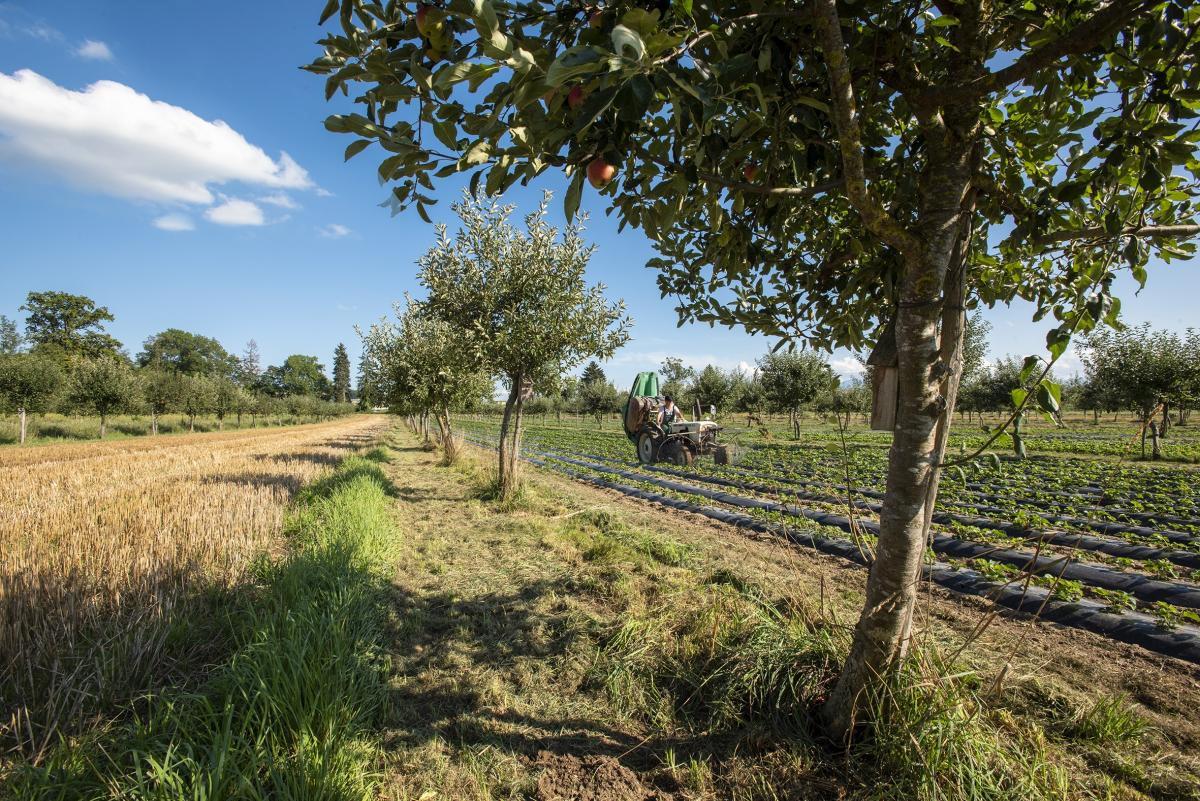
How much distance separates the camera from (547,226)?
1051cm

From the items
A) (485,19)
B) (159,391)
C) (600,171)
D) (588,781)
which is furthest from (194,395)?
(485,19)

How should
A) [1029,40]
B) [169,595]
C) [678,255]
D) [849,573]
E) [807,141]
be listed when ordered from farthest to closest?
[849,573] → [169,595] → [678,255] → [807,141] → [1029,40]

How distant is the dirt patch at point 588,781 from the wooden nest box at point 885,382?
7.86ft

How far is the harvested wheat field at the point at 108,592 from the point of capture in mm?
2916

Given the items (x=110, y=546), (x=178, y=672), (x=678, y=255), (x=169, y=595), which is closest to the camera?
(x=178, y=672)

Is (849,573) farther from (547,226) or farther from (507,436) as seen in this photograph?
(547,226)

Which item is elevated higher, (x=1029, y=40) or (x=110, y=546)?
(x=1029, y=40)

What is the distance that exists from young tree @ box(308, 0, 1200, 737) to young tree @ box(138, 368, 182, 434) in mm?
49837

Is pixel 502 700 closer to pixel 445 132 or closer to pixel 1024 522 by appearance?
pixel 445 132

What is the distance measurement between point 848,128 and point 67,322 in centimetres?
9589

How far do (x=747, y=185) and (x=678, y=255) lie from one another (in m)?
1.37

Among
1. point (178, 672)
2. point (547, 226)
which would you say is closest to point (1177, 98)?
point (178, 672)

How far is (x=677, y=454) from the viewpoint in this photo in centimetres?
1614

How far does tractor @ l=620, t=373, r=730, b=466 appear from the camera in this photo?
52.8 feet
